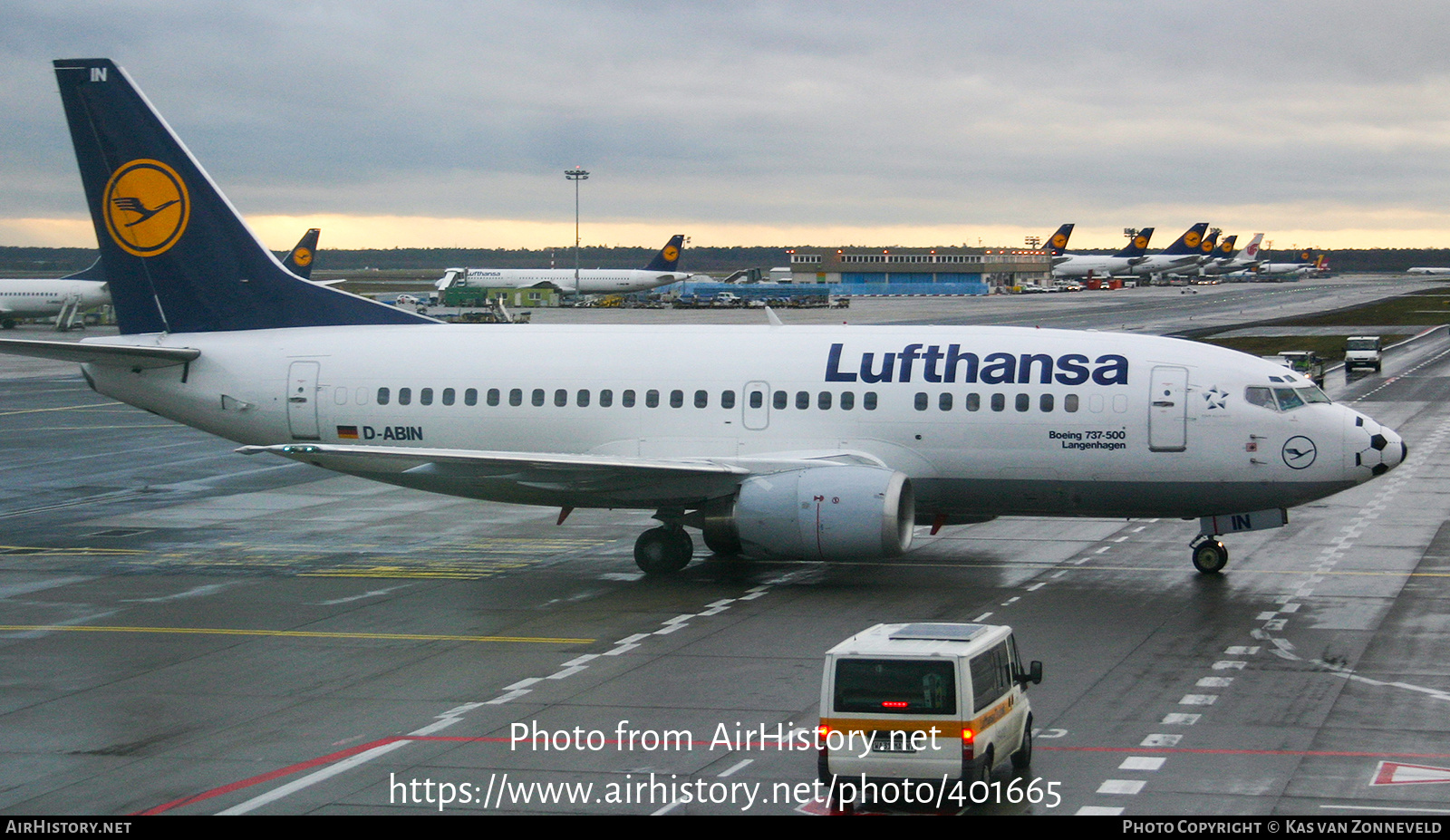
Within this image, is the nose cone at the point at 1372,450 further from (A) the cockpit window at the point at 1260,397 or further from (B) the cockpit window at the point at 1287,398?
(A) the cockpit window at the point at 1260,397

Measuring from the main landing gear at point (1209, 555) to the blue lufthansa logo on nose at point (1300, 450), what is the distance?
2.57 meters

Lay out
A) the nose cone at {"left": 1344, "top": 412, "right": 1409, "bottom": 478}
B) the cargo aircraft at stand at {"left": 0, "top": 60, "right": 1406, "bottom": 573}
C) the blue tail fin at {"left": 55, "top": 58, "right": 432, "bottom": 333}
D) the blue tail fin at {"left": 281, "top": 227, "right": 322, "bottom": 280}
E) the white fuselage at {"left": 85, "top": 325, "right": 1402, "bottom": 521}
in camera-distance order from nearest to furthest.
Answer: the nose cone at {"left": 1344, "top": 412, "right": 1409, "bottom": 478}, the cargo aircraft at stand at {"left": 0, "top": 60, "right": 1406, "bottom": 573}, the white fuselage at {"left": 85, "top": 325, "right": 1402, "bottom": 521}, the blue tail fin at {"left": 55, "top": 58, "right": 432, "bottom": 333}, the blue tail fin at {"left": 281, "top": 227, "right": 322, "bottom": 280}

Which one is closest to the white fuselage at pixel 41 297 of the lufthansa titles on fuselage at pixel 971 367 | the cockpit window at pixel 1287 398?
the lufthansa titles on fuselage at pixel 971 367

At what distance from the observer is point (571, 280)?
565 feet

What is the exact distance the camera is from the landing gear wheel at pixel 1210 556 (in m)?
28.6

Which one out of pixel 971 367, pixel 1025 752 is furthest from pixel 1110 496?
pixel 1025 752

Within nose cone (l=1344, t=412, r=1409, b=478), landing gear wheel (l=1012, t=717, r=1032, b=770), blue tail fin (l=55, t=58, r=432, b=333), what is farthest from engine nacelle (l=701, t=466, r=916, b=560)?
blue tail fin (l=55, t=58, r=432, b=333)

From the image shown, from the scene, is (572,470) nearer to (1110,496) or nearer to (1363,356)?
(1110,496)

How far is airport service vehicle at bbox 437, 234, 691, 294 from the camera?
167000 millimetres

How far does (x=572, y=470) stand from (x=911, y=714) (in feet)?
46.1

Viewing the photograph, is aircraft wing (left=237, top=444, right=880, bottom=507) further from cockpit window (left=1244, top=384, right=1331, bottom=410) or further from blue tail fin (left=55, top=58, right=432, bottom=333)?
cockpit window (left=1244, top=384, right=1331, bottom=410)

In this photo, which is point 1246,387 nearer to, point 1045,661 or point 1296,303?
point 1045,661

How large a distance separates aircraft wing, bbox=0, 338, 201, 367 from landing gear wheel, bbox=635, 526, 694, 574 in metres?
11.5
